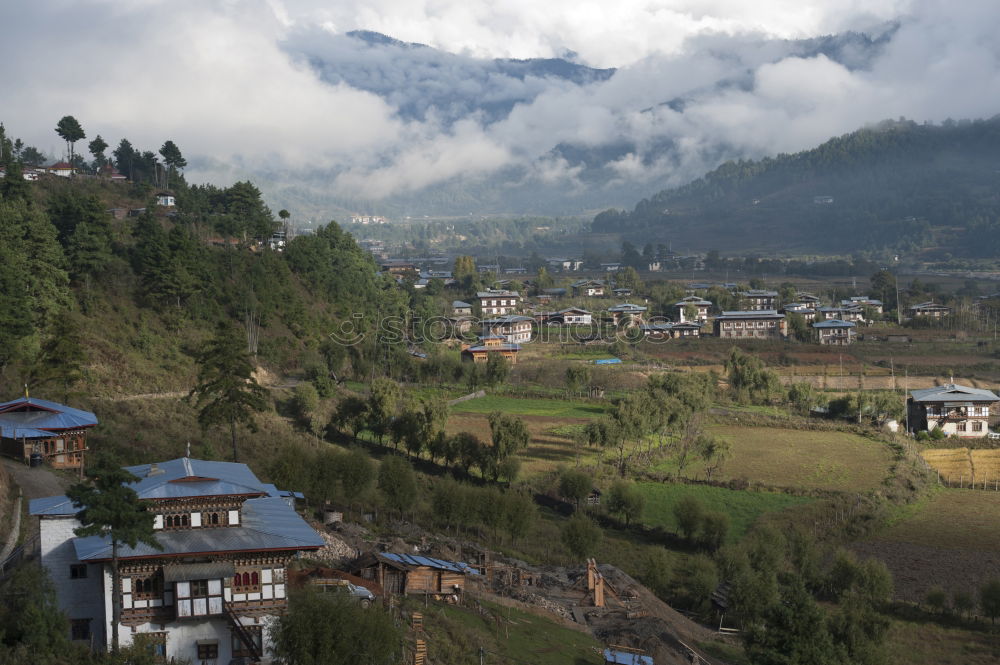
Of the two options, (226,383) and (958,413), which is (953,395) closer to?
(958,413)

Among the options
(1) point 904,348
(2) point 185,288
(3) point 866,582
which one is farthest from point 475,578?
(1) point 904,348

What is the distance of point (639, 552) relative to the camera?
33219mm

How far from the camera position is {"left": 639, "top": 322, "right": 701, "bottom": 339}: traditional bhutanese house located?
279 ft

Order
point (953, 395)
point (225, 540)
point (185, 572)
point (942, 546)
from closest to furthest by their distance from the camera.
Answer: point (185, 572) < point (225, 540) < point (942, 546) < point (953, 395)

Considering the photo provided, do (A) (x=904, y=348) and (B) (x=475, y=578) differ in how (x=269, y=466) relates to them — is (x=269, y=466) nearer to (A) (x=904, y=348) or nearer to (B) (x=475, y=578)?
(B) (x=475, y=578)

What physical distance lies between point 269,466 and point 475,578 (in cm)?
898

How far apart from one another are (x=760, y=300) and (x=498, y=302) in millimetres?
25500

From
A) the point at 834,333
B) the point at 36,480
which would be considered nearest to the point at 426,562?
the point at 36,480

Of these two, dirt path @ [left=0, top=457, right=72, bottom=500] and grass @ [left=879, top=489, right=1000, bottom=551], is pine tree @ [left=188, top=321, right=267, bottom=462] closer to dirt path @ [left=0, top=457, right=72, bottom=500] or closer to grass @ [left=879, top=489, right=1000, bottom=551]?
dirt path @ [left=0, top=457, right=72, bottom=500]

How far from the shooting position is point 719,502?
39.3 meters

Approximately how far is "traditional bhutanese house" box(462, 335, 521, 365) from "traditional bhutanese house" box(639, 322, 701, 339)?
15.3m

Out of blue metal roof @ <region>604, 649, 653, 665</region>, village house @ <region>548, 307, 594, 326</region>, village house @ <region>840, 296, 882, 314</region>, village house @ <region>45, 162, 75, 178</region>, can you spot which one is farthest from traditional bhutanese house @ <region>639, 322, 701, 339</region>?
blue metal roof @ <region>604, 649, 653, 665</region>

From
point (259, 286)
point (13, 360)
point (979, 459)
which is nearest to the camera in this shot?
point (13, 360)

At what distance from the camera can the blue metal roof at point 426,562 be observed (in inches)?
962
